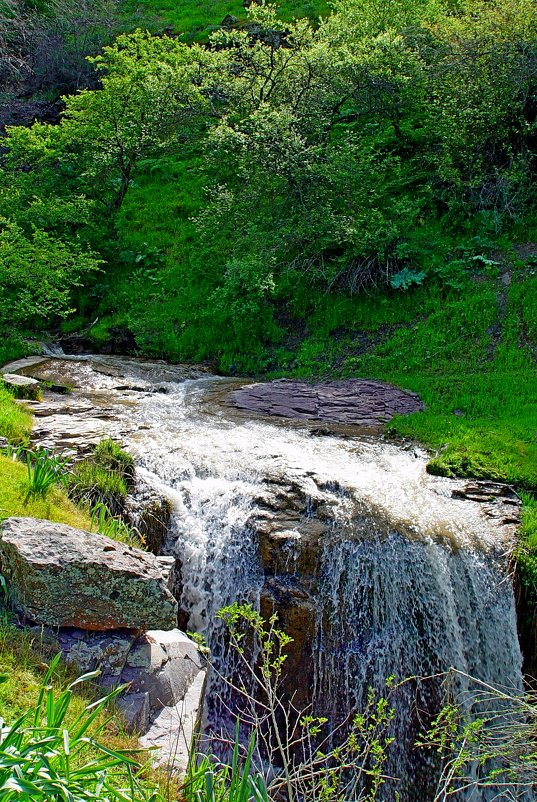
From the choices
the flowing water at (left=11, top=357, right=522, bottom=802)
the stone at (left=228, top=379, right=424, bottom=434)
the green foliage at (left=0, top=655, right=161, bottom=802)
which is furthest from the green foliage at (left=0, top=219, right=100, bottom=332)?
the green foliage at (left=0, top=655, right=161, bottom=802)

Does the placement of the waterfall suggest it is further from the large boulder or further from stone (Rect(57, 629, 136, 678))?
stone (Rect(57, 629, 136, 678))

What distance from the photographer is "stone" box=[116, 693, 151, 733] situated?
155 inches

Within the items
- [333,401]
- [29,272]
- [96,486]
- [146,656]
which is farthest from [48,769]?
[29,272]

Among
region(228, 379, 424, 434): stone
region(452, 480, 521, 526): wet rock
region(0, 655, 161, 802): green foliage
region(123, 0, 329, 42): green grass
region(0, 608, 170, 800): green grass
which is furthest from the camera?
region(123, 0, 329, 42): green grass

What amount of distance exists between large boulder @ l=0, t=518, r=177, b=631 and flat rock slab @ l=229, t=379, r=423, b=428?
619 centimetres

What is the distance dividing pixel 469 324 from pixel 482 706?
7.99 meters

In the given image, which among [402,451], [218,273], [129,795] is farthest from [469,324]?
[129,795]

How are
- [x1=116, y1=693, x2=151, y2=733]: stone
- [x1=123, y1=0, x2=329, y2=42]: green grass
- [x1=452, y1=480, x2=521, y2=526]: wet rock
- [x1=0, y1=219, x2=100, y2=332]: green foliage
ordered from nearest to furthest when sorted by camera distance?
[x1=116, y1=693, x2=151, y2=733]: stone → [x1=452, y1=480, x2=521, y2=526]: wet rock → [x1=0, y1=219, x2=100, y2=332]: green foliage → [x1=123, y1=0, x2=329, y2=42]: green grass

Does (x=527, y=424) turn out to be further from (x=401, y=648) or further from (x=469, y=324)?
(x=401, y=648)

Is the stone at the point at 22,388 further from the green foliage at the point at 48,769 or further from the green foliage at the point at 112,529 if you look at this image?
the green foliage at the point at 48,769

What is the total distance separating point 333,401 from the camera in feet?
36.5

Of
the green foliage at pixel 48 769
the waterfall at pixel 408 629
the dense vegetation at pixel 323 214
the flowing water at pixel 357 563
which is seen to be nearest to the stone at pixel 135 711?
the green foliage at pixel 48 769

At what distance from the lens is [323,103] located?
51.4 ft

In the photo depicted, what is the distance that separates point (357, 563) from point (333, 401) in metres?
4.78
